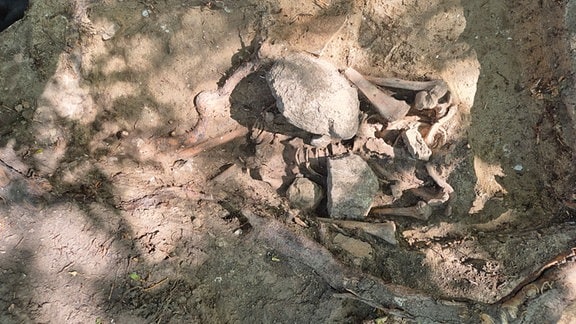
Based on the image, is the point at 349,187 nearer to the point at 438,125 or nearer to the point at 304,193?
the point at 304,193

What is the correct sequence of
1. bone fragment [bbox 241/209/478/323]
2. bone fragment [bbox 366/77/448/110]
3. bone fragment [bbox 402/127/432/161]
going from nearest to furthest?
bone fragment [bbox 241/209/478/323] < bone fragment [bbox 366/77/448/110] < bone fragment [bbox 402/127/432/161]

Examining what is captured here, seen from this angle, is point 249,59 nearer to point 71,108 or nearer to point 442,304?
point 71,108

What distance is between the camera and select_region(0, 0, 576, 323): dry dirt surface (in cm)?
344

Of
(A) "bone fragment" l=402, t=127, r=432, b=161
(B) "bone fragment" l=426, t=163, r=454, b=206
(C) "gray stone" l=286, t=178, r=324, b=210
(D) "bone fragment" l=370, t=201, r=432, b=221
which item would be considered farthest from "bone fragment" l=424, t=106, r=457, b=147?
(C) "gray stone" l=286, t=178, r=324, b=210

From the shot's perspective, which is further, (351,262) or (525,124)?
(525,124)

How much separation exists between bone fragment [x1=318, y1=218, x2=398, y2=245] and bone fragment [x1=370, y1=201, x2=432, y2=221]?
0.68ft

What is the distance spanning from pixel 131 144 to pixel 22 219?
107cm

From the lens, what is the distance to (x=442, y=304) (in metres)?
3.40

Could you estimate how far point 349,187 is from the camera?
3.98 metres

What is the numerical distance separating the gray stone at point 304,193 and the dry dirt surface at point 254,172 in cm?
8

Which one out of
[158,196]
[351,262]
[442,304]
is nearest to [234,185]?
[158,196]

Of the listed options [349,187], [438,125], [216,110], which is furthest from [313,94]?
[438,125]

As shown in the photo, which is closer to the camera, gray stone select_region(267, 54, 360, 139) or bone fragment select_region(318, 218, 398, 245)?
gray stone select_region(267, 54, 360, 139)

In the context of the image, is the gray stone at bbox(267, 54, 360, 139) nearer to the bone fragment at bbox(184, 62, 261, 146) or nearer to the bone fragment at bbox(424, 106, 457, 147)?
the bone fragment at bbox(184, 62, 261, 146)
